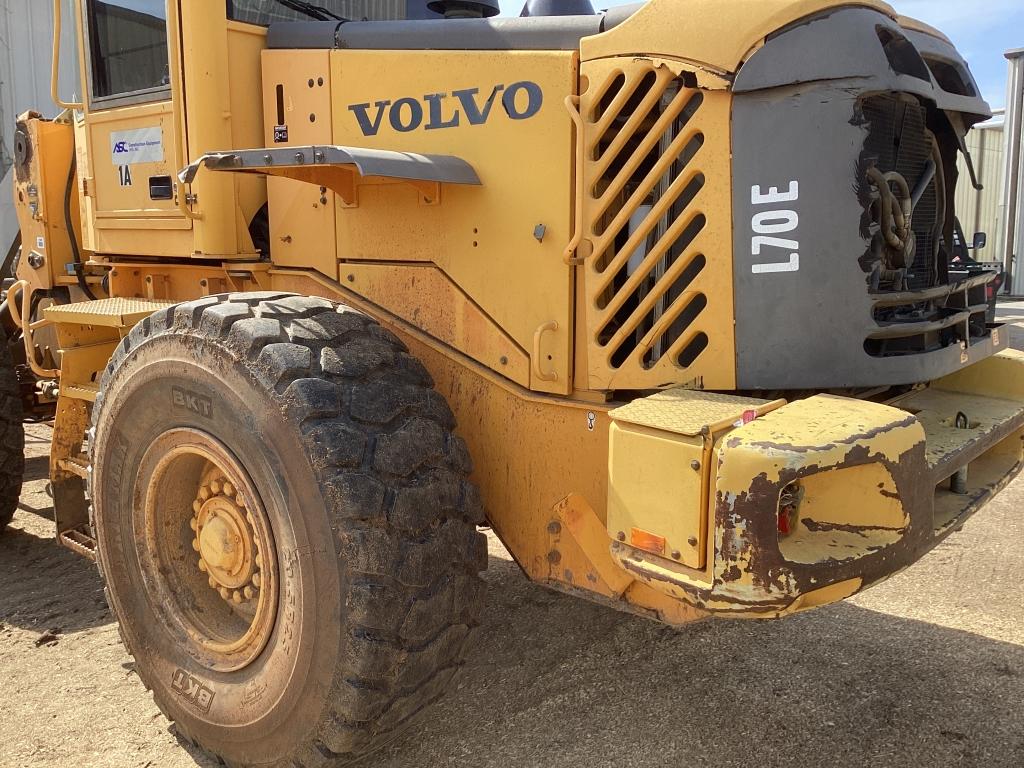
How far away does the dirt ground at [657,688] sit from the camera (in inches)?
114

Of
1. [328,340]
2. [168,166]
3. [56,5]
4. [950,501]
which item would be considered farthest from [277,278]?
[950,501]

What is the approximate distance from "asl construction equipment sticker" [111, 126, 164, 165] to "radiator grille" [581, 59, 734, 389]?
1.98 meters

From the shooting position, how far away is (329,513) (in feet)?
7.86

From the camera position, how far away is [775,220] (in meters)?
2.38

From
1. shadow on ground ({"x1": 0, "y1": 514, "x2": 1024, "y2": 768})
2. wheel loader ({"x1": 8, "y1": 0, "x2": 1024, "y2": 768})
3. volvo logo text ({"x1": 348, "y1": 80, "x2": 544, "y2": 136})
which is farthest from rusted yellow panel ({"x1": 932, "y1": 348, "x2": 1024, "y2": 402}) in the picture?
volvo logo text ({"x1": 348, "y1": 80, "x2": 544, "y2": 136})

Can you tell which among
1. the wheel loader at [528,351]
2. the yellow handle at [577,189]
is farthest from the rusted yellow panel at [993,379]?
the yellow handle at [577,189]

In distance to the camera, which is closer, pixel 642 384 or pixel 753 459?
pixel 753 459

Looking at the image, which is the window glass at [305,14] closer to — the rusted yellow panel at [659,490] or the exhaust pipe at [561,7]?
the exhaust pipe at [561,7]

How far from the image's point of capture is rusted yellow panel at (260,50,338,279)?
325cm

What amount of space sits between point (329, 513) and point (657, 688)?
5.11 feet

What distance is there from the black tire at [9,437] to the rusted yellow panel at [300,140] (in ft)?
7.62

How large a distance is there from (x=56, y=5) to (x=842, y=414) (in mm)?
3830

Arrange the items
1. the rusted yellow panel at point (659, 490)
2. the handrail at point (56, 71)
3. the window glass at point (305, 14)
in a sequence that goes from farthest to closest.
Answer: the handrail at point (56, 71)
the window glass at point (305, 14)
the rusted yellow panel at point (659, 490)

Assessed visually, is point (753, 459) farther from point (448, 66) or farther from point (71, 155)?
point (71, 155)
